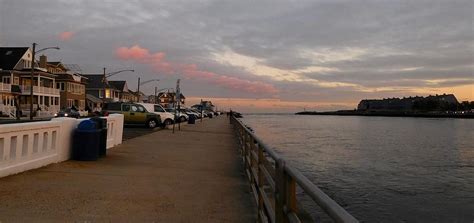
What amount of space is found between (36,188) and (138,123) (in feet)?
86.1

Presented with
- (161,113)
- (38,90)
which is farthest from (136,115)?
(38,90)

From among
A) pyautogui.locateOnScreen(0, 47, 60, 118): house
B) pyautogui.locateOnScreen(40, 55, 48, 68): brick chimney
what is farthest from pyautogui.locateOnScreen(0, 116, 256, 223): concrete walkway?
pyautogui.locateOnScreen(40, 55, 48, 68): brick chimney

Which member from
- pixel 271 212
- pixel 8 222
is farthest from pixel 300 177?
pixel 8 222

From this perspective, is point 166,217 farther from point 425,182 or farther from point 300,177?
point 425,182

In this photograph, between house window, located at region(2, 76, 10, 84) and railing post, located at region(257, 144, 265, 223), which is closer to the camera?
railing post, located at region(257, 144, 265, 223)

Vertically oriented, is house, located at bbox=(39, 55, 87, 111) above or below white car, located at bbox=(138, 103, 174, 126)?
above

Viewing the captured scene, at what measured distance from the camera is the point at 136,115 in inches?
1347

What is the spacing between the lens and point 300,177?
12.5ft

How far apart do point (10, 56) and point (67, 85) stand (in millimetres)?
13462

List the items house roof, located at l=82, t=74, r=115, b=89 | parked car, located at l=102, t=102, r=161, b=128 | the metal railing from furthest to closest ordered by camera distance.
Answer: house roof, located at l=82, t=74, r=115, b=89 → parked car, located at l=102, t=102, r=161, b=128 → the metal railing

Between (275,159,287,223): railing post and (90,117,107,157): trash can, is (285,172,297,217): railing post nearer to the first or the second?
(275,159,287,223): railing post

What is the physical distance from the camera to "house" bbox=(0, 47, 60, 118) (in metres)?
62.2

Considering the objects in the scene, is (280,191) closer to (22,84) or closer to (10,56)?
(22,84)

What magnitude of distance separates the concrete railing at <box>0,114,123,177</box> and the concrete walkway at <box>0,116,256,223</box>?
238 millimetres
